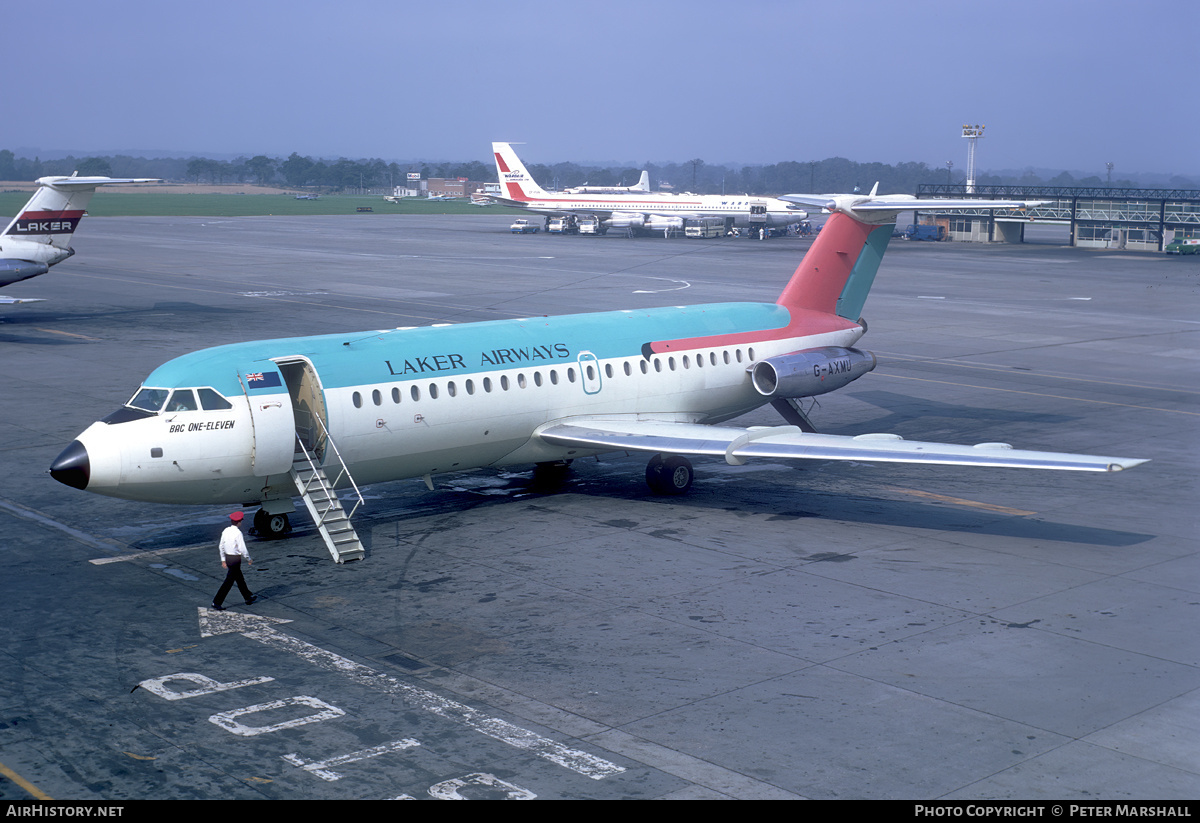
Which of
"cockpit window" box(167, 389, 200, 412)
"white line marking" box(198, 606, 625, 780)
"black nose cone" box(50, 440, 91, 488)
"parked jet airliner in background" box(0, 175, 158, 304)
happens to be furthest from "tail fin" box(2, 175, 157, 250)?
"white line marking" box(198, 606, 625, 780)

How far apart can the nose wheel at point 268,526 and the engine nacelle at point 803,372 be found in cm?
1130

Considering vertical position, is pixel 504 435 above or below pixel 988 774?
above

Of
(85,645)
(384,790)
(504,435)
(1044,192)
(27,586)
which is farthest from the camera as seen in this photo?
(1044,192)

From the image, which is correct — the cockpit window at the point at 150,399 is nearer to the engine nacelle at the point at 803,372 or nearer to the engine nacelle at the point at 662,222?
the engine nacelle at the point at 803,372

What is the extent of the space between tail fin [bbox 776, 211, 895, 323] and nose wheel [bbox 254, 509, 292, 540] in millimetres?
13615

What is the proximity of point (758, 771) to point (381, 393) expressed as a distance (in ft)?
37.2

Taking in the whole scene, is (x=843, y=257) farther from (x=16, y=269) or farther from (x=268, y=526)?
(x=16, y=269)

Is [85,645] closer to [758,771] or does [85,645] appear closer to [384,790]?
[384,790]

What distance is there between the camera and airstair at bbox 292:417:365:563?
20.2 meters

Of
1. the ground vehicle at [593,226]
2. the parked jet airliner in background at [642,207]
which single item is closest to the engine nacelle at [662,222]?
the parked jet airliner in background at [642,207]

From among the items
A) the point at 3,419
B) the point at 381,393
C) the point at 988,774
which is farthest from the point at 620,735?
the point at 3,419

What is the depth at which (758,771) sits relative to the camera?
41.4ft

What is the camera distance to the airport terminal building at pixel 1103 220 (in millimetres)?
103000

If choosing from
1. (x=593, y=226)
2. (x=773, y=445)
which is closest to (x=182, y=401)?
(x=773, y=445)
